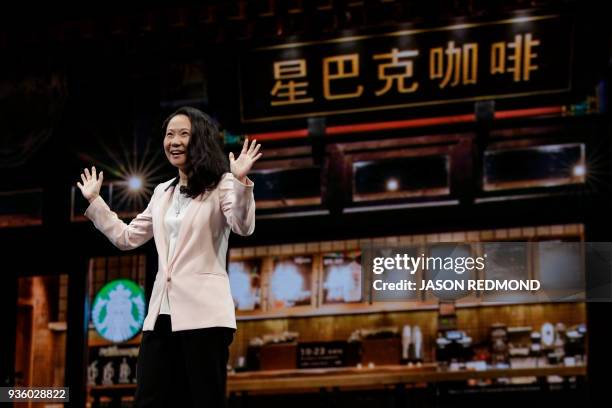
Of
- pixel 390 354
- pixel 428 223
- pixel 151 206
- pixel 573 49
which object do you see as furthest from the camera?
pixel 390 354

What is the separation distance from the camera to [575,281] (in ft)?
18.7

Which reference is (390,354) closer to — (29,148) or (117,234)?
(29,148)

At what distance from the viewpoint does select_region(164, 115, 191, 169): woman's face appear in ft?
12.1

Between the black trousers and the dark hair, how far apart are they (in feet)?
1.90

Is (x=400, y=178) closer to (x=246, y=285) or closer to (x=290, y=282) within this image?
(x=290, y=282)

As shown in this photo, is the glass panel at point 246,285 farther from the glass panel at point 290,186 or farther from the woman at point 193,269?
the woman at point 193,269

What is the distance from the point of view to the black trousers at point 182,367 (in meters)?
3.43

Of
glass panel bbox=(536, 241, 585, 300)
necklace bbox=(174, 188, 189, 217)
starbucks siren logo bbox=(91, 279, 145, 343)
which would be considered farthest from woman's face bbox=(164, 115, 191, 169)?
starbucks siren logo bbox=(91, 279, 145, 343)

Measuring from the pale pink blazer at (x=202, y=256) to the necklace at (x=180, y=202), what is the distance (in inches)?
1.8

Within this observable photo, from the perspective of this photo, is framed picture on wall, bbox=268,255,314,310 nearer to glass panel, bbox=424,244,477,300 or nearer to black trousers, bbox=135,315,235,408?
glass panel, bbox=424,244,477,300

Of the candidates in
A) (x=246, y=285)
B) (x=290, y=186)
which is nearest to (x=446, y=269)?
(x=290, y=186)

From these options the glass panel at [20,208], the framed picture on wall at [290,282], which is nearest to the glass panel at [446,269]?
the glass panel at [20,208]

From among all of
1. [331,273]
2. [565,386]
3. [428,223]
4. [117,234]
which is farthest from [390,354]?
[117,234]

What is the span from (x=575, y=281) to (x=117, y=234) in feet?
10.5
